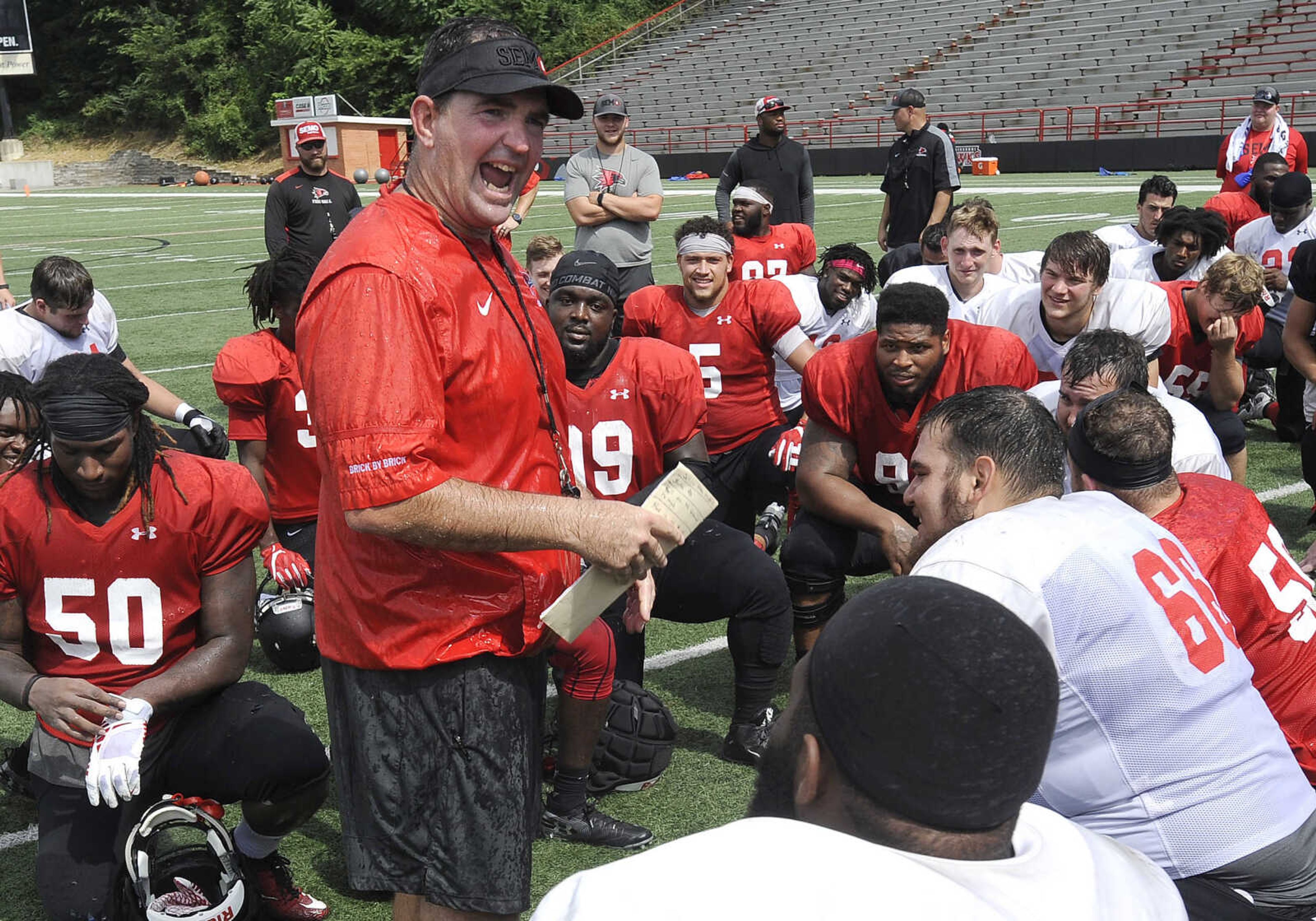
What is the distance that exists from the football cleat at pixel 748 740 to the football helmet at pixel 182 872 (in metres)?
1.67

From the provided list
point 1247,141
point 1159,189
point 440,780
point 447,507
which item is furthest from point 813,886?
point 1247,141

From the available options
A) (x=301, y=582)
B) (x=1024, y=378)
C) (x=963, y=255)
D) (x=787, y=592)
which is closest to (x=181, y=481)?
(x=301, y=582)

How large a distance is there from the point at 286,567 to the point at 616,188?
4.52 meters

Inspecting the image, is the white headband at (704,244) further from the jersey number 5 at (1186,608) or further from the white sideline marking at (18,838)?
the jersey number 5 at (1186,608)

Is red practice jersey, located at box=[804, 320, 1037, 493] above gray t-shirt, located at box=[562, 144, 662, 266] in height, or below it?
below

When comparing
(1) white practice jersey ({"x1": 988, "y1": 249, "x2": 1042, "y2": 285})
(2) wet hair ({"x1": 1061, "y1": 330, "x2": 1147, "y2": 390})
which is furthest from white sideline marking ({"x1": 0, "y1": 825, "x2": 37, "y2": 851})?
(1) white practice jersey ({"x1": 988, "y1": 249, "x2": 1042, "y2": 285})

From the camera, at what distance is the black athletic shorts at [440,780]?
221 centimetres

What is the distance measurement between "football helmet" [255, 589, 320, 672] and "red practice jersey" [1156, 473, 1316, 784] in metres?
3.24

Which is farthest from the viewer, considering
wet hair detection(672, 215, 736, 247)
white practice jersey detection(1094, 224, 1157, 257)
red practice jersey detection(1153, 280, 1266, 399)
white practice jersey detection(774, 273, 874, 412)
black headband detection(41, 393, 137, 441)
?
white practice jersey detection(1094, 224, 1157, 257)

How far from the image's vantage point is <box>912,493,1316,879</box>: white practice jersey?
2.35m

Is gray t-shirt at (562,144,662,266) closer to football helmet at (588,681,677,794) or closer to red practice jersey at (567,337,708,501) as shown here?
red practice jersey at (567,337,708,501)

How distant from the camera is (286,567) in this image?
4.62m

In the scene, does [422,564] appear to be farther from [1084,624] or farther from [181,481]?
[181,481]

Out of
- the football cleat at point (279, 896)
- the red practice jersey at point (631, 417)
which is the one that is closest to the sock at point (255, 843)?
the football cleat at point (279, 896)
